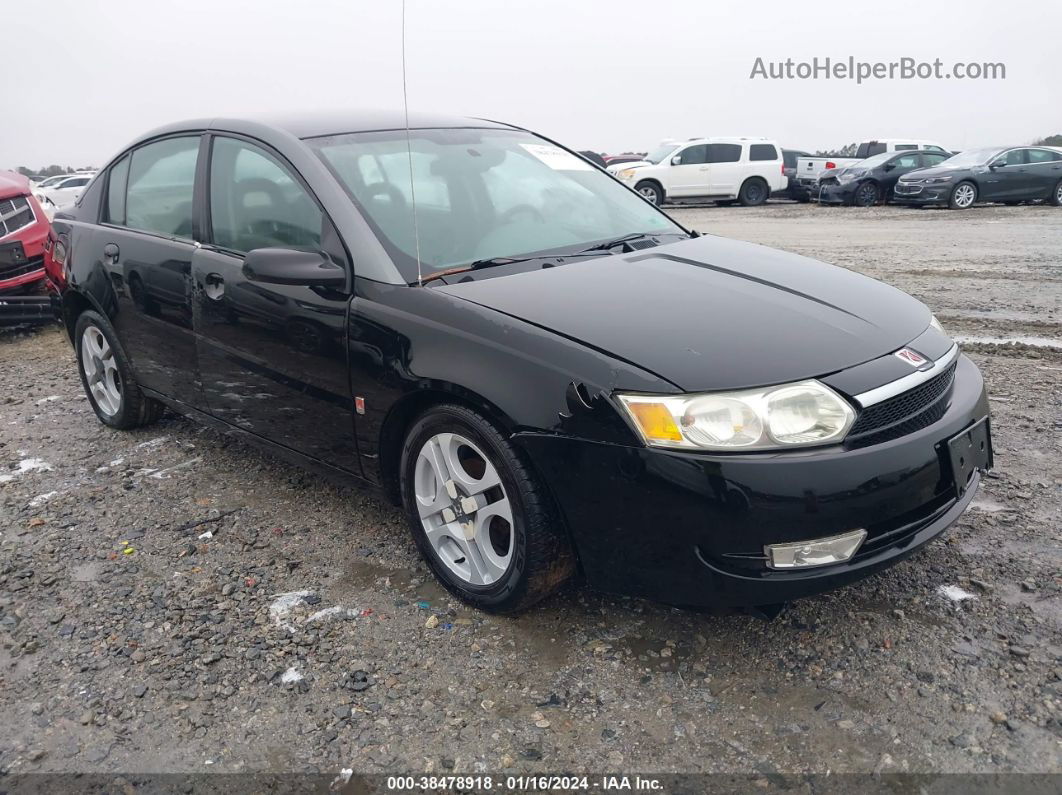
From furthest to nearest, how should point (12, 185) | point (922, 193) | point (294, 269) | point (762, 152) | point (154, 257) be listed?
point (762, 152)
point (922, 193)
point (12, 185)
point (154, 257)
point (294, 269)

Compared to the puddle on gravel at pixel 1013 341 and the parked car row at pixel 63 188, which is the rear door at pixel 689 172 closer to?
the parked car row at pixel 63 188

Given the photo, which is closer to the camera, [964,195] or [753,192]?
[964,195]

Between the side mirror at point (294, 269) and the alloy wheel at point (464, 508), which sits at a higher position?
the side mirror at point (294, 269)

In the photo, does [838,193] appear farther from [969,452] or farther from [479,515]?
[479,515]

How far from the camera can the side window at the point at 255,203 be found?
308 centimetres

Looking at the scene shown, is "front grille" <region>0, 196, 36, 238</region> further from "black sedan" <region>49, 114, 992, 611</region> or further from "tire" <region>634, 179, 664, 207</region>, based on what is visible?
"tire" <region>634, 179, 664, 207</region>

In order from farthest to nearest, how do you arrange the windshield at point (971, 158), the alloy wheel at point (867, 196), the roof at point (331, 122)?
the alloy wheel at point (867, 196)
the windshield at point (971, 158)
the roof at point (331, 122)

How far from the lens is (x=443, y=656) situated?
254 centimetres

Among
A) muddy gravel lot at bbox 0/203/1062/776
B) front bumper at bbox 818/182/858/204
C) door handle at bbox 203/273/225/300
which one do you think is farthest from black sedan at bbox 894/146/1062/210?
door handle at bbox 203/273/225/300

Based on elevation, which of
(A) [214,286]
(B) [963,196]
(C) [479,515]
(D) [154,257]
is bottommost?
(C) [479,515]

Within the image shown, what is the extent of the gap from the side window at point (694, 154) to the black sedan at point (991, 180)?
4769 millimetres

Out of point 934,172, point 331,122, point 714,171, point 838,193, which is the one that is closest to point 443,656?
point 331,122

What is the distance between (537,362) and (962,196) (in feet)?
58.3

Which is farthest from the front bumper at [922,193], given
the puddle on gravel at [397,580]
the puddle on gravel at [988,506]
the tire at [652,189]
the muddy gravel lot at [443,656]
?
the puddle on gravel at [397,580]
